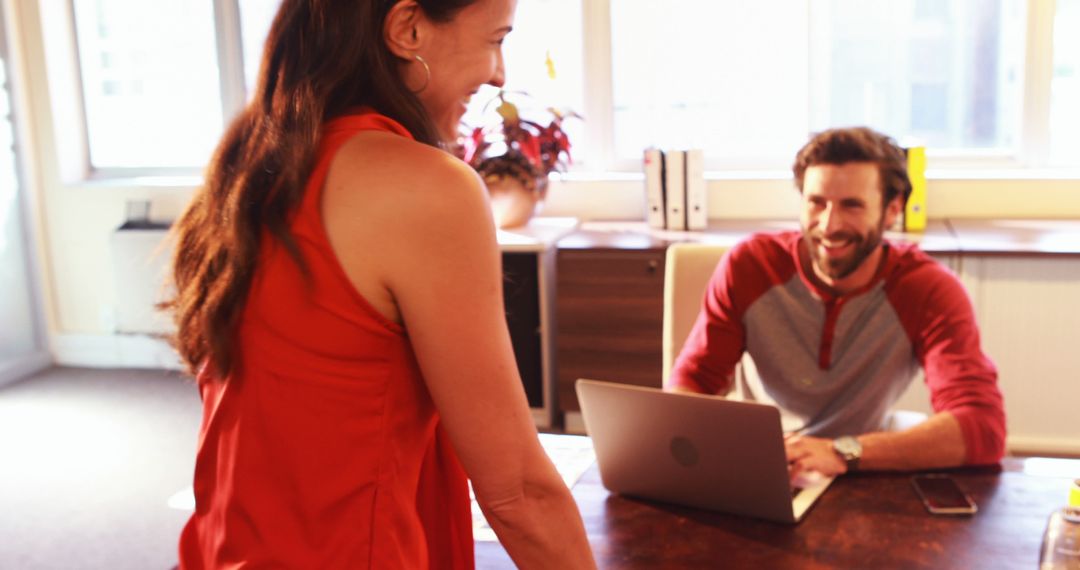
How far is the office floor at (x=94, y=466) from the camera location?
10.5 feet

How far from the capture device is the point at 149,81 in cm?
527

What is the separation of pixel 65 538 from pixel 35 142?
253cm

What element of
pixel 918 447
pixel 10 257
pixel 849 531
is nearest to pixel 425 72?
pixel 849 531

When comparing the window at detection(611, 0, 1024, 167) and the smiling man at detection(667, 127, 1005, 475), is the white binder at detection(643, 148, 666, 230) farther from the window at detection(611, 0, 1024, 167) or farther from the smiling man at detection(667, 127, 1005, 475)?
the smiling man at detection(667, 127, 1005, 475)

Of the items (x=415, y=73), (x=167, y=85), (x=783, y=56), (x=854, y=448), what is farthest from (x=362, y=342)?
(x=167, y=85)

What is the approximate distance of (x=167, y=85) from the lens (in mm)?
5250

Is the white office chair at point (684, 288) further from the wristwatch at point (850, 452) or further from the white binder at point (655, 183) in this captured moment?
the white binder at point (655, 183)

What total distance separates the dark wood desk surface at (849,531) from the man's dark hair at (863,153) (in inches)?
29.8

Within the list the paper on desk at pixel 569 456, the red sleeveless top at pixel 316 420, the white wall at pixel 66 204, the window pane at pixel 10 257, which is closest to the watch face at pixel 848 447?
A: the paper on desk at pixel 569 456

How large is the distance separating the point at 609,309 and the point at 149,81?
2.74 metres

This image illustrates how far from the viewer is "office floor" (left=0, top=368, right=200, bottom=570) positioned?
126 inches

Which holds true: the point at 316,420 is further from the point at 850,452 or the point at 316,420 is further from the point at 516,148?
the point at 516,148

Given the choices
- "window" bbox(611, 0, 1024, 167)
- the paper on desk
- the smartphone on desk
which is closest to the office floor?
the paper on desk

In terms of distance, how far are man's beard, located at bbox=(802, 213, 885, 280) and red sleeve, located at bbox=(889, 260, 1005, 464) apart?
0.09 meters
